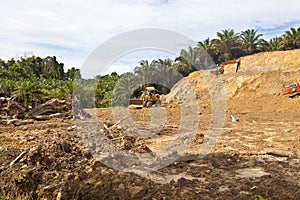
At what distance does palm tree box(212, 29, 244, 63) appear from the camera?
104 feet

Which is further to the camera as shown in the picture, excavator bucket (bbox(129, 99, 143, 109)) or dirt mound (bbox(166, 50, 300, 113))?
excavator bucket (bbox(129, 99, 143, 109))

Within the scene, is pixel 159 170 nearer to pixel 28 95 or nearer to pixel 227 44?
pixel 28 95

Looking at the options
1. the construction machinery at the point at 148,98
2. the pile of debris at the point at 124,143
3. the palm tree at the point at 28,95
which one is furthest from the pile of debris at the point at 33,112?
the pile of debris at the point at 124,143

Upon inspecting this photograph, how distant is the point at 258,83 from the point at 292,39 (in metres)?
11.2

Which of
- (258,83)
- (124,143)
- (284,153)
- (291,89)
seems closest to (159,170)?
(124,143)

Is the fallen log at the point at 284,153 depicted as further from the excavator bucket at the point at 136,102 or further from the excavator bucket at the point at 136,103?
the excavator bucket at the point at 136,102

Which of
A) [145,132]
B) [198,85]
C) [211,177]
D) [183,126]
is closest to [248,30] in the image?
[198,85]

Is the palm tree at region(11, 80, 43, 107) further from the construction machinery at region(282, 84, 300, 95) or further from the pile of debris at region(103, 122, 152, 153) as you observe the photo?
the construction machinery at region(282, 84, 300, 95)

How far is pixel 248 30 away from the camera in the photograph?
1239 inches

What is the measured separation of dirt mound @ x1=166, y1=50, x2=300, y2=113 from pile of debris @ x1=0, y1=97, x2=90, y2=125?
7374mm

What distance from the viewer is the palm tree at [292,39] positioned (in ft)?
94.1

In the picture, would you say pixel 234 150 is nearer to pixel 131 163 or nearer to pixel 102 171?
pixel 131 163

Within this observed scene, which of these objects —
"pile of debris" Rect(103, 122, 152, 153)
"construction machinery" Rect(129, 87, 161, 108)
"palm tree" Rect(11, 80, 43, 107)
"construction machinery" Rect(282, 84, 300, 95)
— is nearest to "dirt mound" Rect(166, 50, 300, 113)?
"construction machinery" Rect(282, 84, 300, 95)

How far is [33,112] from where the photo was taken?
12805 mm
